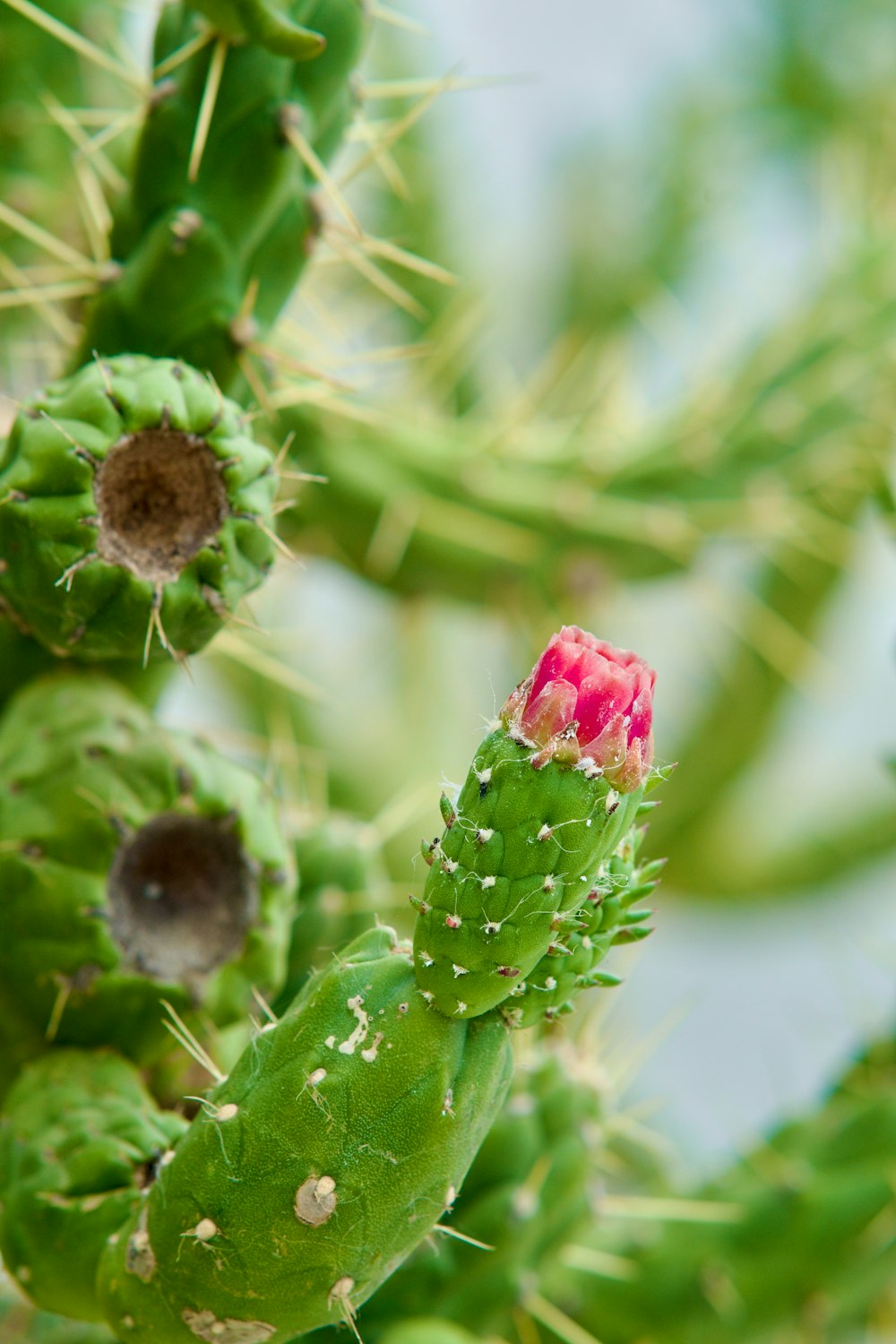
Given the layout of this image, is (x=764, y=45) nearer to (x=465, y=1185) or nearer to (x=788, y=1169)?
(x=788, y=1169)

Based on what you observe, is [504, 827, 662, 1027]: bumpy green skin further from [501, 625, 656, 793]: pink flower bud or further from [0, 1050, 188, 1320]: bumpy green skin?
[0, 1050, 188, 1320]: bumpy green skin

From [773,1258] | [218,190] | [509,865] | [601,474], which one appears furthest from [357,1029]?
[601,474]

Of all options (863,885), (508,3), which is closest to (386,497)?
(863,885)

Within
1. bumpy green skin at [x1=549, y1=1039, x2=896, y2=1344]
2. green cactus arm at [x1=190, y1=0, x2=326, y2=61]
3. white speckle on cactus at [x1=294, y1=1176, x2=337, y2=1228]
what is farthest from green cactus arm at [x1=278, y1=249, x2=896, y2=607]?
white speckle on cactus at [x1=294, y1=1176, x2=337, y2=1228]

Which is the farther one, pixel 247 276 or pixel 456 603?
pixel 456 603

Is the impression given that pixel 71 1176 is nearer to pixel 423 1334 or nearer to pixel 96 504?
pixel 423 1334

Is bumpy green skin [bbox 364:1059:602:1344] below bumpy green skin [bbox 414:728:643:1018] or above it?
below

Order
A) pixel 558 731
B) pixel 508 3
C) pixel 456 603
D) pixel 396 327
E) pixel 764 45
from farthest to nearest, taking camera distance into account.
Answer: pixel 508 3, pixel 764 45, pixel 396 327, pixel 456 603, pixel 558 731
